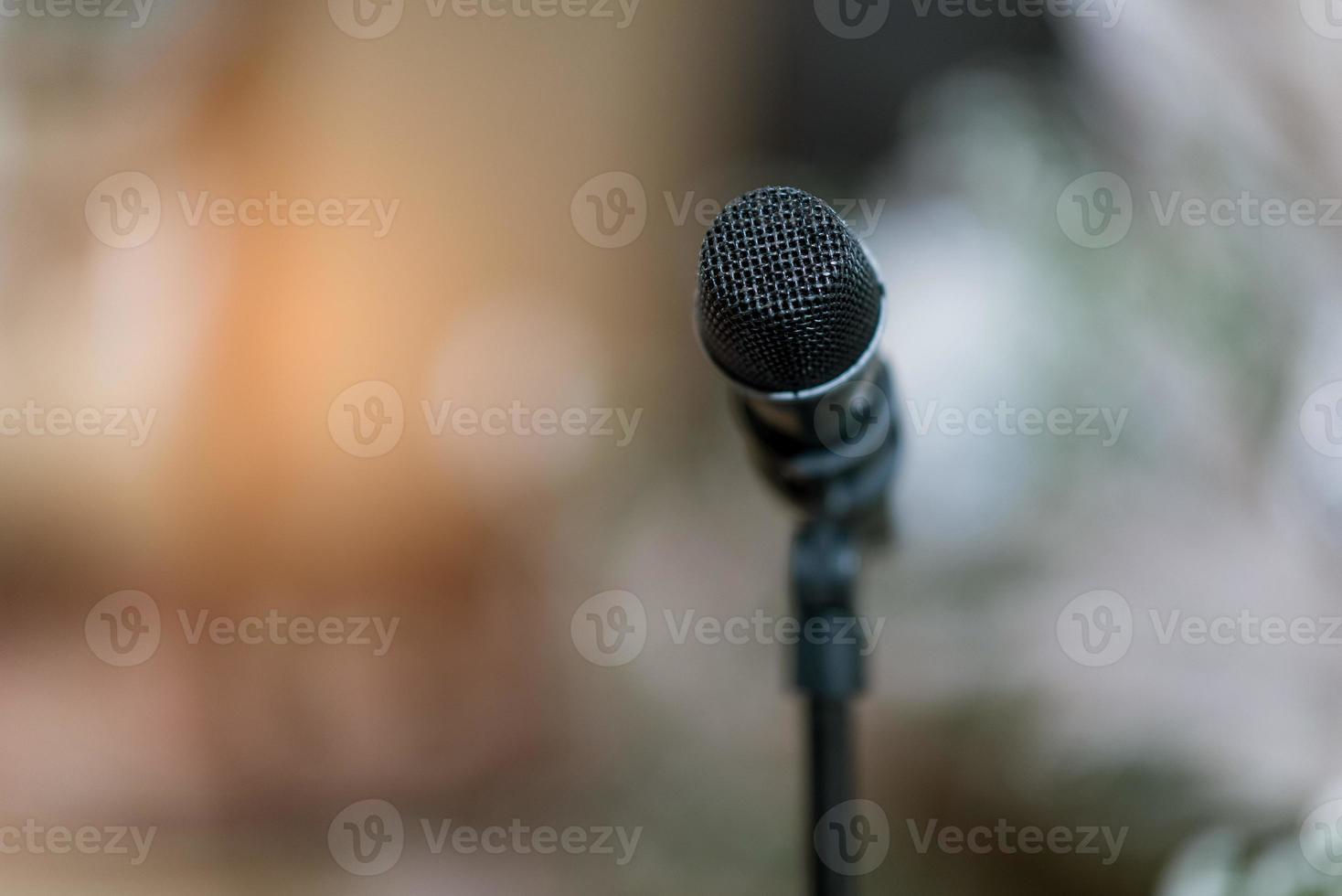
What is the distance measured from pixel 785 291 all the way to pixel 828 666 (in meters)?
0.25

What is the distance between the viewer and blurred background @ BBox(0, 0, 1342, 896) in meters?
1.11

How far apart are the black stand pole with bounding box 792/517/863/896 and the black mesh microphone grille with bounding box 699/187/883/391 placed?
0.15 meters

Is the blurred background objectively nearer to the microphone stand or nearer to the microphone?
the microphone stand

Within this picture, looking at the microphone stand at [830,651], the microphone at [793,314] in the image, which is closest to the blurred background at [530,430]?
the microphone stand at [830,651]

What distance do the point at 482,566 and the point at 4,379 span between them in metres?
0.89

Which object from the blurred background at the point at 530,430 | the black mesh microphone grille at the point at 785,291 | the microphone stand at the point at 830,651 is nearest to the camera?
the black mesh microphone grille at the point at 785,291

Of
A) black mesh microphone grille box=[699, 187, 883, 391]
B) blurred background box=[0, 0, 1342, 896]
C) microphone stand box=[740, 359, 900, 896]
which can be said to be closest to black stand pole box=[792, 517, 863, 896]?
microphone stand box=[740, 359, 900, 896]

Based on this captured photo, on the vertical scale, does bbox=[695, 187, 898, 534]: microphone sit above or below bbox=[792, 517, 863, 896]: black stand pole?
above

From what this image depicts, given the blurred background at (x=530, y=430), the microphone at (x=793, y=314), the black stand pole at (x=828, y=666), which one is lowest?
the black stand pole at (x=828, y=666)

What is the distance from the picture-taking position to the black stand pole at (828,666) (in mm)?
558

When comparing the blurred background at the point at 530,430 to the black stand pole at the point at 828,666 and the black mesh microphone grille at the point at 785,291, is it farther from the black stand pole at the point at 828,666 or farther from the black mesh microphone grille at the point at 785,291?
the black mesh microphone grille at the point at 785,291

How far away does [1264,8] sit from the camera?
3.22 ft

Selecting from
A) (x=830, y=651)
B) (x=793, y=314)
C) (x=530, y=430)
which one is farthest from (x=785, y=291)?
(x=530, y=430)

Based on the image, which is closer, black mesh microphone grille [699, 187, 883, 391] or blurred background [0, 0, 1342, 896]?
black mesh microphone grille [699, 187, 883, 391]
